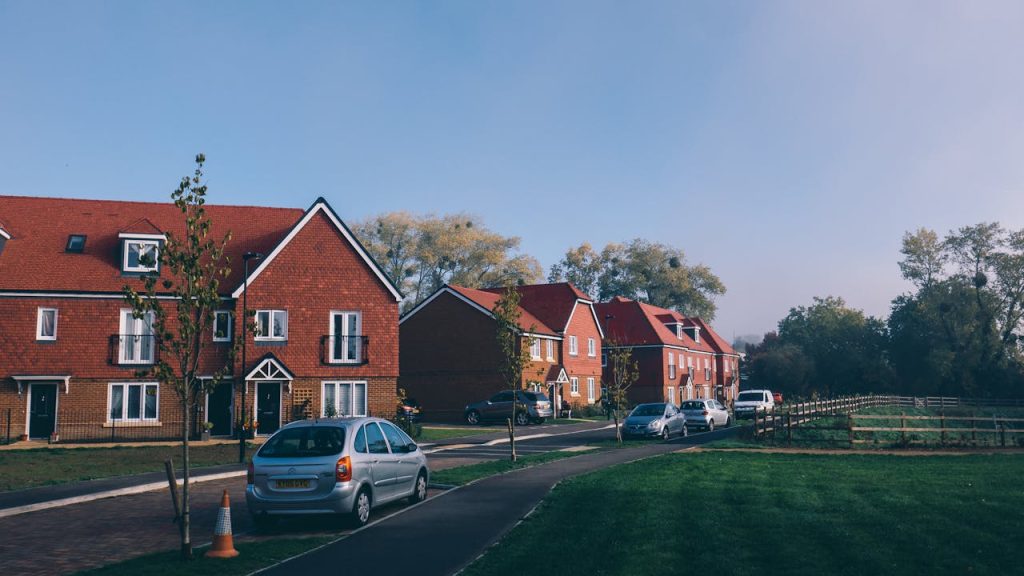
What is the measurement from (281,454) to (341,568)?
3274mm

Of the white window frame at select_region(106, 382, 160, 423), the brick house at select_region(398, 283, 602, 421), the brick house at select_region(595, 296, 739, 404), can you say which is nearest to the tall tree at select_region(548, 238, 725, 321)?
the brick house at select_region(595, 296, 739, 404)

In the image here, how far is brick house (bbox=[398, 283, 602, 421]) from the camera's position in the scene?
47.7 m

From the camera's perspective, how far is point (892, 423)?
4894cm

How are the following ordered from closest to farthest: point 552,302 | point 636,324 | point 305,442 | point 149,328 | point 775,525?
point 775,525, point 305,442, point 149,328, point 552,302, point 636,324

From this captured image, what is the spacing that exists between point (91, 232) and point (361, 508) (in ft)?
89.5

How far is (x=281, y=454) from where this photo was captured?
12.5 meters

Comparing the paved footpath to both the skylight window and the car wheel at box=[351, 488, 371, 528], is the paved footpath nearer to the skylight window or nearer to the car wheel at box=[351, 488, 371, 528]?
the car wheel at box=[351, 488, 371, 528]

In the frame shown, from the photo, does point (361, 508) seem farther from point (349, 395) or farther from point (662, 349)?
point (662, 349)

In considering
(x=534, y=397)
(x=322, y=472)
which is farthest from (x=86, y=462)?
(x=534, y=397)

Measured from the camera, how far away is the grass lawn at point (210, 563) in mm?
9484

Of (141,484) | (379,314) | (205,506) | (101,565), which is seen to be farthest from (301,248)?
(101,565)

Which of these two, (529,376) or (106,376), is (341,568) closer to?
(106,376)

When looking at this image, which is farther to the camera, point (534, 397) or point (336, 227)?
point (534, 397)

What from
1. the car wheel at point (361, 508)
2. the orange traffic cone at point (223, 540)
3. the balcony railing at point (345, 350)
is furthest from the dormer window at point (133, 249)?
the orange traffic cone at point (223, 540)
